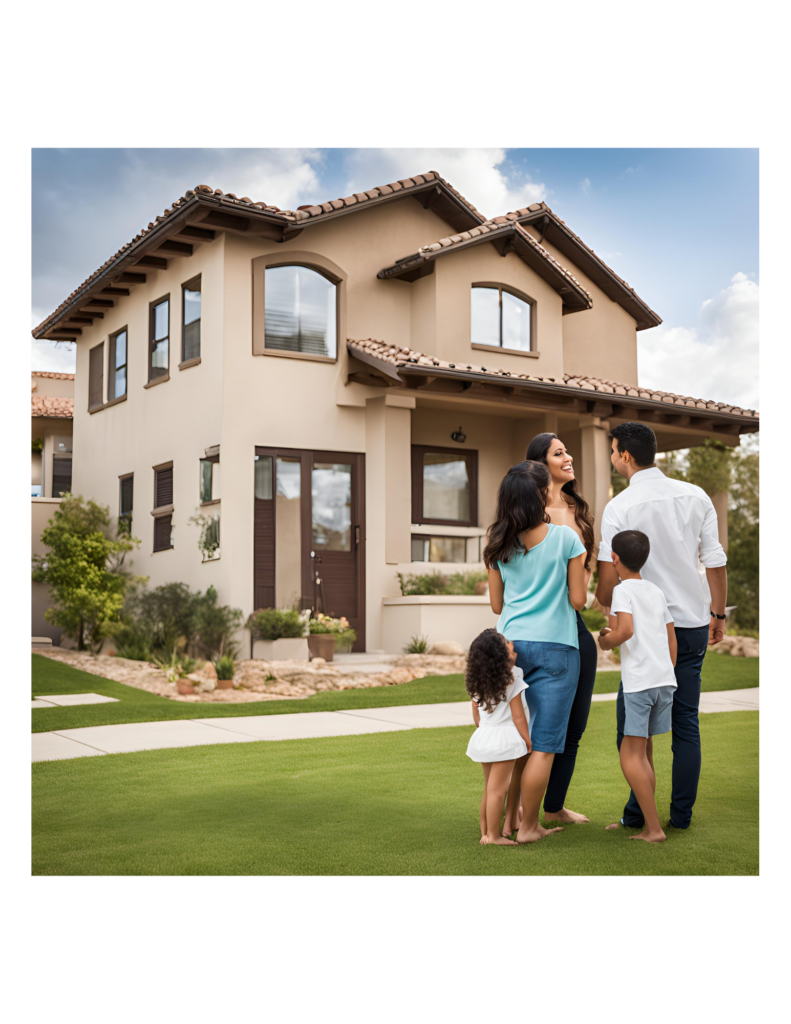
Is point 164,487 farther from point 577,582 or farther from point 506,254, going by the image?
point 577,582

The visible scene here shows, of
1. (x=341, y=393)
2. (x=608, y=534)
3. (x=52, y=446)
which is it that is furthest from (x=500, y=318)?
(x=608, y=534)

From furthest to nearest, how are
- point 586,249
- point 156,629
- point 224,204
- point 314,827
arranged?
point 586,249, point 156,629, point 224,204, point 314,827

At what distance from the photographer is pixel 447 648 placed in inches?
471

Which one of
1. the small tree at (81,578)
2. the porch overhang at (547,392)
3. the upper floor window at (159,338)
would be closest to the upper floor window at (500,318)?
the porch overhang at (547,392)

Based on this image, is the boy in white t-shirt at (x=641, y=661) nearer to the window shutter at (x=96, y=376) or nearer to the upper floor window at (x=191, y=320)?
the upper floor window at (x=191, y=320)

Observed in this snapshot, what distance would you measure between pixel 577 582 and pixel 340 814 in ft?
5.70

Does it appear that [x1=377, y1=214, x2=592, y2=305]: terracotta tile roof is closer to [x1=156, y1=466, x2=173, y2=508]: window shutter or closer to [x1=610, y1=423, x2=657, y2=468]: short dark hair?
[x1=156, y1=466, x2=173, y2=508]: window shutter

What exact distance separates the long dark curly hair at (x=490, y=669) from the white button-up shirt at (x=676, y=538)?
2.39 ft

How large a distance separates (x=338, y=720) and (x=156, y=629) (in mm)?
4833

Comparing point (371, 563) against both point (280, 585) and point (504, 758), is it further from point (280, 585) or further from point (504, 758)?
point (504, 758)

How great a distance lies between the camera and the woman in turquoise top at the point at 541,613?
4.05m

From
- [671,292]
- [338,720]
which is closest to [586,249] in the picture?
[671,292]

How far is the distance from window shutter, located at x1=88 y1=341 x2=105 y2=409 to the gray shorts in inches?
526
